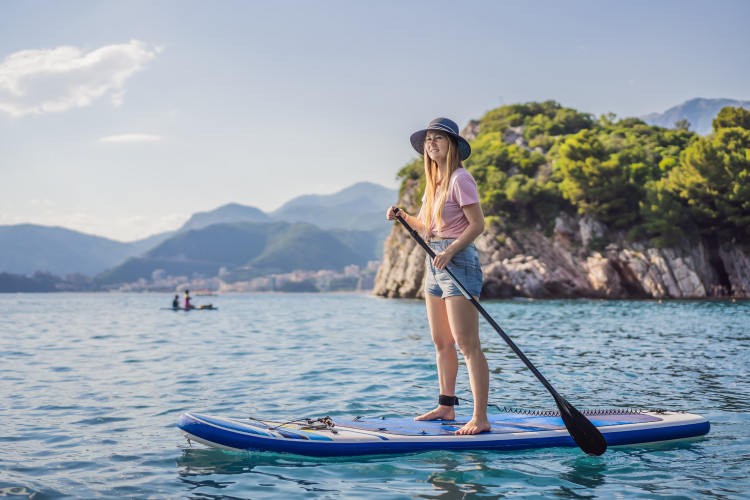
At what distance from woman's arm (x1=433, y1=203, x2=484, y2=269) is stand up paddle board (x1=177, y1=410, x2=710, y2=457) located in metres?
1.65

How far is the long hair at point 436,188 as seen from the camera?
547 cm

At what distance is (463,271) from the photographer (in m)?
5.36

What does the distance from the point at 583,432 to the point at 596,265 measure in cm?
5285

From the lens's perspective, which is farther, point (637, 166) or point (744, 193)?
point (637, 166)

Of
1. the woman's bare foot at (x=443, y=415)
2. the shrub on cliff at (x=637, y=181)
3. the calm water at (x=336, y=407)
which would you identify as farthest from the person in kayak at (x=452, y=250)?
the shrub on cliff at (x=637, y=181)

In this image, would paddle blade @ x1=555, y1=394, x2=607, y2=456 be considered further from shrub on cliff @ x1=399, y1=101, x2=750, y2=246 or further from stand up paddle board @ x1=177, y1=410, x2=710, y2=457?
shrub on cliff @ x1=399, y1=101, x2=750, y2=246

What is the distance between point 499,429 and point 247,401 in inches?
159

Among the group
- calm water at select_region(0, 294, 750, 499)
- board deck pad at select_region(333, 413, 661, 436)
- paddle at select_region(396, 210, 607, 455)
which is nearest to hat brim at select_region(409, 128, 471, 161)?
paddle at select_region(396, 210, 607, 455)

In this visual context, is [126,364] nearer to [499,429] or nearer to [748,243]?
[499,429]

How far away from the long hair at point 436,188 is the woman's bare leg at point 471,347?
808 millimetres

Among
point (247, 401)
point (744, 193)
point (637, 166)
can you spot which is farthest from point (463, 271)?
point (637, 166)

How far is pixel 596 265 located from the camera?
5438cm

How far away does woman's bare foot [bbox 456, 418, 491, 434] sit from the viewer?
5.36m

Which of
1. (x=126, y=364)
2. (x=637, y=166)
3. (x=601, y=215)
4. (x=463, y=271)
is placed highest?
(x=637, y=166)
